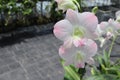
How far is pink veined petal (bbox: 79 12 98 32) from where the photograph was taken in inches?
25.5

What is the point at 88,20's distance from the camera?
647mm

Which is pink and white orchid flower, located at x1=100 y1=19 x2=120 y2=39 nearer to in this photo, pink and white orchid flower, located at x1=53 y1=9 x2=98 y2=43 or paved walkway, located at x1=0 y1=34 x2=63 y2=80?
pink and white orchid flower, located at x1=53 y1=9 x2=98 y2=43

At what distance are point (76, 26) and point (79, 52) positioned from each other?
0.08 m

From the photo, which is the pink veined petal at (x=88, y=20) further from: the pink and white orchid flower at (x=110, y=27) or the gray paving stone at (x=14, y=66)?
the gray paving stone at (x=14, y=66)

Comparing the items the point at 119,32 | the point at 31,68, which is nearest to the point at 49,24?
the point at 31,68

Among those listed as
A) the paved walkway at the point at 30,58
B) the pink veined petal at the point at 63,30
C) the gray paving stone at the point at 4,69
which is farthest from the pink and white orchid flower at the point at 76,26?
the gray paving stone at the point at 4,69

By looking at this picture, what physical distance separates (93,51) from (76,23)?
93mm

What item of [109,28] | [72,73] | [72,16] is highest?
[72,16]

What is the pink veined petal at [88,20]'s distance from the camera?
0.65 meters

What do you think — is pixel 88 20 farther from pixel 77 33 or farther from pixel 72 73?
pixel 72 73

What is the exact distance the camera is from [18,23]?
14.8 feet

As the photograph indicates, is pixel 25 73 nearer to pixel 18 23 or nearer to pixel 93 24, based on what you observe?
pixel 18 23

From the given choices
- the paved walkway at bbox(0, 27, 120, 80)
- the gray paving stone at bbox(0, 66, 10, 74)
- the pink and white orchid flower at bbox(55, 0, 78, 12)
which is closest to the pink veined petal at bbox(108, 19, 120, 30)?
the pink and white orchid flower at bbox(55, 0, 78, 12)

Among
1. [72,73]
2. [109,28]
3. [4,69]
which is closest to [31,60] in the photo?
[4,69]
